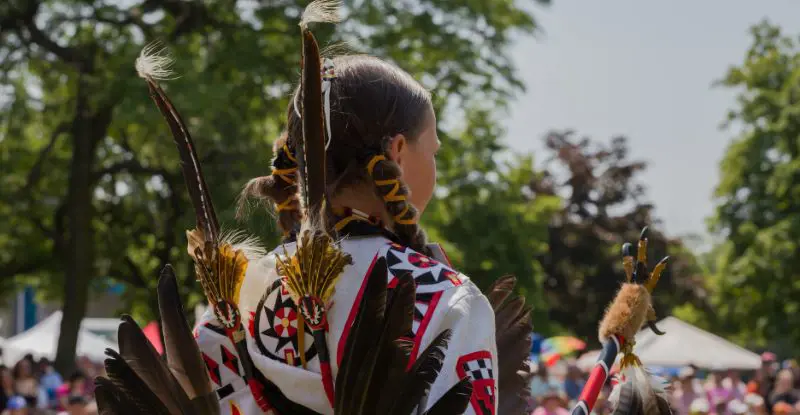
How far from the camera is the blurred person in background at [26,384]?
13249 millimetres

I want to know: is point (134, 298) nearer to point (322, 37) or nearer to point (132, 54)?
point (132, 54)

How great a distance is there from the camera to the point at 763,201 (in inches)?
1130

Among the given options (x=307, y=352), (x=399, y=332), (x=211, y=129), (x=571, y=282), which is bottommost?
(x=571, y=282)

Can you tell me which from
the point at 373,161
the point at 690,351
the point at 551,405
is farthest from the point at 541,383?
the point at 373,161

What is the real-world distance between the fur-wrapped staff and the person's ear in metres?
0.52

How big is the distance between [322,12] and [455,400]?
658mm

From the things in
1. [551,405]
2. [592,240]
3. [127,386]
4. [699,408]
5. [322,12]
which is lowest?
[592,240]

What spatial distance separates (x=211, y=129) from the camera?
A: 13.9m

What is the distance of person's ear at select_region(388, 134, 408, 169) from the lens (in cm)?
201

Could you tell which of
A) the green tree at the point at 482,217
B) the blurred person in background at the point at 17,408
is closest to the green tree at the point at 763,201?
the green tree at the point at 482,217

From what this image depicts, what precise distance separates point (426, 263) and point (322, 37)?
993 cm

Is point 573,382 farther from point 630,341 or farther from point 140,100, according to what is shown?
point 630,341

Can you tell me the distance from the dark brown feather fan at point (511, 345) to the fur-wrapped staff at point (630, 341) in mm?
117

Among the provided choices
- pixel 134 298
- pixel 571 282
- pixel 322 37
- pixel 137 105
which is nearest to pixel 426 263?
pixel 322 37
